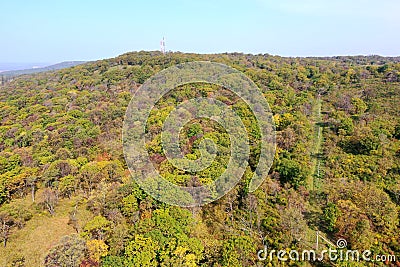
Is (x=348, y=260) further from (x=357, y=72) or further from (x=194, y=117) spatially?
(x=357, y=72)

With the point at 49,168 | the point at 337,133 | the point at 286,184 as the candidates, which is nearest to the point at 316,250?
the point at 286,184
